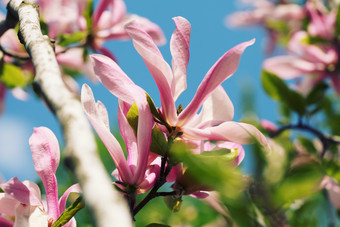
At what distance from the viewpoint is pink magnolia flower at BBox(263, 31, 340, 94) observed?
1625 millimetres

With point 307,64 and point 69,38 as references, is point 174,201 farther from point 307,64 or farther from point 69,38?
point 307,64

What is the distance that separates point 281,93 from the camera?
134cm

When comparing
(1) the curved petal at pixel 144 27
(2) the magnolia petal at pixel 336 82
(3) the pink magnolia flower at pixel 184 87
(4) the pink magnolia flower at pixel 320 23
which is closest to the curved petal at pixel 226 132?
(3) the pink magnolia flower at pixel 184 87

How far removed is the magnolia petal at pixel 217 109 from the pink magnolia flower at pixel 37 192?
219mm

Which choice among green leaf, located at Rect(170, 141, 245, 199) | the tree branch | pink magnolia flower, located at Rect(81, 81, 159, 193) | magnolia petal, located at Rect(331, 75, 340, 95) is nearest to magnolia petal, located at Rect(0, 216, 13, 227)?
pink magnolia flower, located at Rect(81, 81, 159, 193)

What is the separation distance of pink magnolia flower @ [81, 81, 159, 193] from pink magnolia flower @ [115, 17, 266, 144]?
0.02 m

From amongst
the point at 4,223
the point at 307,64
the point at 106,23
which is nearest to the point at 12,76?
→ the point at 106,23

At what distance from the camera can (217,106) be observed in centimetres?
60

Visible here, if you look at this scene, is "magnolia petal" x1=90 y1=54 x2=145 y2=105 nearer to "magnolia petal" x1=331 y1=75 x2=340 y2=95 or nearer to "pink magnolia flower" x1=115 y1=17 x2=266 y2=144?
"pink magnolia flower" x1=115 y1=17 x2=266 y2=144

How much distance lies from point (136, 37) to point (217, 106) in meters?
0.18

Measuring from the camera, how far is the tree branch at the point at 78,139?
22 cm

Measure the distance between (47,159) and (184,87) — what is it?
223 millimetres

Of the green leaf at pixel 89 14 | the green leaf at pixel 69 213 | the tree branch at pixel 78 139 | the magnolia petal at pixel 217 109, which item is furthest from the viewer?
the green leaf at pixel 89 14

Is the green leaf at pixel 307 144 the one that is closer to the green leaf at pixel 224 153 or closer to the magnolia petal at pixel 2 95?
the green leaf at pixel 224 153
